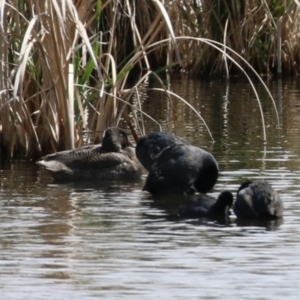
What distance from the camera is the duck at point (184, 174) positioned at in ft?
27.6

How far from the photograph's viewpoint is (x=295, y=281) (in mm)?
5680

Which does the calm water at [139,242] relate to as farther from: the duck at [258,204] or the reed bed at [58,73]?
the reed bed at [58,73]

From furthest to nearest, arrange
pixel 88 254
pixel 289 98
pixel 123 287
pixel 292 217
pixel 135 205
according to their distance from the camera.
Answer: pixel 289 98 < pixel 135 205 < pixel 292 217 < pixel 88 254 < pixel 123 287

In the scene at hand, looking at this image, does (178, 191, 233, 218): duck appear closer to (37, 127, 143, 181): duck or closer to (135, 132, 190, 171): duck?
(135, 132, 190, 171): duck

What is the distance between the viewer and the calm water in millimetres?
5582

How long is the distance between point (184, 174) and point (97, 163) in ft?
3.32

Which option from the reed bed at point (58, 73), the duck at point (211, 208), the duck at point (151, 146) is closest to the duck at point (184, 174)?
the duck at point (151, 146)

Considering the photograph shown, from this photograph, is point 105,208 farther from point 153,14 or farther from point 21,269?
point 153,14

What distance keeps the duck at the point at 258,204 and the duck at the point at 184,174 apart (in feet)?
2.98

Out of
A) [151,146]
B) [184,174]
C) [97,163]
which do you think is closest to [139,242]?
[184,174]

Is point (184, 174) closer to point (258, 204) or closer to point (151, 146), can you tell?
point (151, 146)

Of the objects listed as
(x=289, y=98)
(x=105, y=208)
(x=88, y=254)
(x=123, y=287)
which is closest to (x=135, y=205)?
(x=105, y=208)

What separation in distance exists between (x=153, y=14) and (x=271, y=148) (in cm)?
889

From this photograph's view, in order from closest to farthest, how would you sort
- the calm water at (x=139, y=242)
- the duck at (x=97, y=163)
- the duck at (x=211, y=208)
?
the calm water at (x=139, y=242) < the duck at (x=211, y=208) < the duck at (x=97, y=163)
